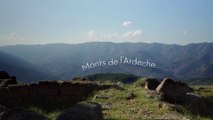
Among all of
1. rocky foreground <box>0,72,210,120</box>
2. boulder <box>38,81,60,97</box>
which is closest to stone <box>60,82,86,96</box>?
rocky foreground <box>0,72,210,120</box>

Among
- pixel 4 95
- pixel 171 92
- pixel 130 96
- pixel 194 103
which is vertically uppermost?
pixel 171 92

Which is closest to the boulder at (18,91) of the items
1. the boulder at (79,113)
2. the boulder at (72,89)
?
the boulder at (72,89)

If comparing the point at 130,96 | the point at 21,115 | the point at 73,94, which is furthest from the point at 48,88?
the point at 21,115

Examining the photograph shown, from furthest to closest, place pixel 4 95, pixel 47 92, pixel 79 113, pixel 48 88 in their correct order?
pixel 48 88 → pixel 47 92 → pixel 4 95 → pixel 79 113

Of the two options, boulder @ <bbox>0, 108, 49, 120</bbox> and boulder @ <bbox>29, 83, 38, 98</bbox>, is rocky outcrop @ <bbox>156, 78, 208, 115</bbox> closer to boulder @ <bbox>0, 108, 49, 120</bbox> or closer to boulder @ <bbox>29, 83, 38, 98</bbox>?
boulder @ <bbox>29, 83, 38, 98</bbox>

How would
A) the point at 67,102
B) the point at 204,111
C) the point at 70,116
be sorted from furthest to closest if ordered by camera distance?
the point at 67,102
the point at 204,111
the point at 70,116

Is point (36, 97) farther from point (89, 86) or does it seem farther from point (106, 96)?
point (106, 96)

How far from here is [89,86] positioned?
25.4 m

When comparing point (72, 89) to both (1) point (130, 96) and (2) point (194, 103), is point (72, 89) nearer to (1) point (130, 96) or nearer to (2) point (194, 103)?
(1) point (130, 96)

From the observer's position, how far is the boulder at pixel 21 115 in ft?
28.1

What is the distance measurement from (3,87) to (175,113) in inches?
547

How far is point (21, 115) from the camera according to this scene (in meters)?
8.82

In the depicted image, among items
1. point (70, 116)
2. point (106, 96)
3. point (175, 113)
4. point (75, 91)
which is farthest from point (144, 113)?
point (75, 91)

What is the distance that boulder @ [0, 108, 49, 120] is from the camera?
8.58 meters
